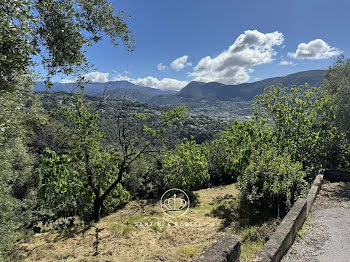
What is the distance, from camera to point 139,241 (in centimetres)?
741

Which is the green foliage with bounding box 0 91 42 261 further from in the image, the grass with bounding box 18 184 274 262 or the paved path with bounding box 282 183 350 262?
the paved path with bounding box 282 183 350 262

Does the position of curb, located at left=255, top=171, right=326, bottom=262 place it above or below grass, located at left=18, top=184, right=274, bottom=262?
above

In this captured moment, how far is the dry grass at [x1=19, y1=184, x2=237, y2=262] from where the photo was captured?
21.2ft

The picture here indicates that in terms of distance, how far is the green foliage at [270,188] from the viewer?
7468mm

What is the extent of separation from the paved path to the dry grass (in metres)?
2.48

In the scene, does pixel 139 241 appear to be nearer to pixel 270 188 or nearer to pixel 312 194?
pixel 270 188

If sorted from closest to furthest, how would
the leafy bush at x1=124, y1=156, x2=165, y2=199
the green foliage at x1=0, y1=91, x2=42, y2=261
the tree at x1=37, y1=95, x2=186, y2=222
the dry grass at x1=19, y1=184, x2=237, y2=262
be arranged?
the green foliage at x1=0, y1=91, x2=42, y2=261, the dry grass at x1=19, y1=184, x2=237, y2=262, the tree at x1=37, y1=95, x2=186, y2=222, the leafy bush at x1=124, y1=156, x2=165, y2=199

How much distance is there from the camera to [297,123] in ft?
39.5

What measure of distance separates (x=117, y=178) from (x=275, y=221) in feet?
22.7

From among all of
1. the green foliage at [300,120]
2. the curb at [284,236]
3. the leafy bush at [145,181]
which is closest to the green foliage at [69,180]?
the curb at [284,236]

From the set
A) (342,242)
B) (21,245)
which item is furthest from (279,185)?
(21,245)

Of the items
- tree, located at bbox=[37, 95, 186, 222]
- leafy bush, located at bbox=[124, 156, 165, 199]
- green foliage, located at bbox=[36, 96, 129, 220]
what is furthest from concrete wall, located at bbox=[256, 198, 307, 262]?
leafy bush, located at bbox=[124, 156, 165, 199]

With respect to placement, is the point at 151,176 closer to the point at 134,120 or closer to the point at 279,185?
the point at 134,120

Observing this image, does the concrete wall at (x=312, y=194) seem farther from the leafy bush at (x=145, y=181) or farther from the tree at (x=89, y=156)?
the leafy bush at (x=145, y=181)
